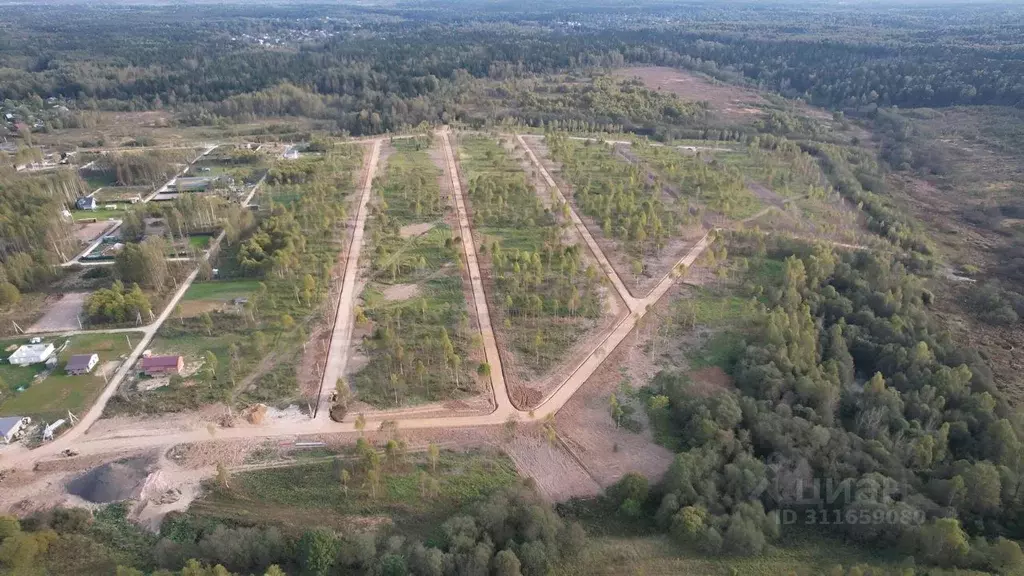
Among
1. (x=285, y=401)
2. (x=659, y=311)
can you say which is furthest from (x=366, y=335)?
(x=659, y=311)

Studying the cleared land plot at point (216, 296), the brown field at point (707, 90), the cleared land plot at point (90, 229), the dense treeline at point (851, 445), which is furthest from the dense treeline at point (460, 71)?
the dense treeline at point (851, 445)

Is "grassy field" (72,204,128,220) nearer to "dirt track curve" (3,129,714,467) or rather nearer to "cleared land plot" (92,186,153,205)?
"cleared land plot" (92,186,153,205)

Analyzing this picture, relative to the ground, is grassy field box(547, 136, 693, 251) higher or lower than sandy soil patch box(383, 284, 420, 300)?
higher

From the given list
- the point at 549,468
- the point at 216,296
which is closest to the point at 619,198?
the point at 549,468

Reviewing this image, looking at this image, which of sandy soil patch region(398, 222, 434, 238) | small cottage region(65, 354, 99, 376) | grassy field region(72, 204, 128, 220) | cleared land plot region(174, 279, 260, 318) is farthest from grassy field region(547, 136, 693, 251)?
grassy field region(72, 204, 128, 220)

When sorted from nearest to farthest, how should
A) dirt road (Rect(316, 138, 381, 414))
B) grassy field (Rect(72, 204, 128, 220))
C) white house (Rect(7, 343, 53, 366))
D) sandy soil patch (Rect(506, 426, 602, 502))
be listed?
sandy soil patch (Rect(506, 426, 602, 502)) → dirt road (Rect(316, 138, 381, 414)) → white house (Rect(7, 343, 53, 366)) → grassy field (Rect(72, 204, 128, 220))

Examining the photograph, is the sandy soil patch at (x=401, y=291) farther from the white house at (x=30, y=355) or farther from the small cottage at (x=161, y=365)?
the white house at (x=30, y=355)
